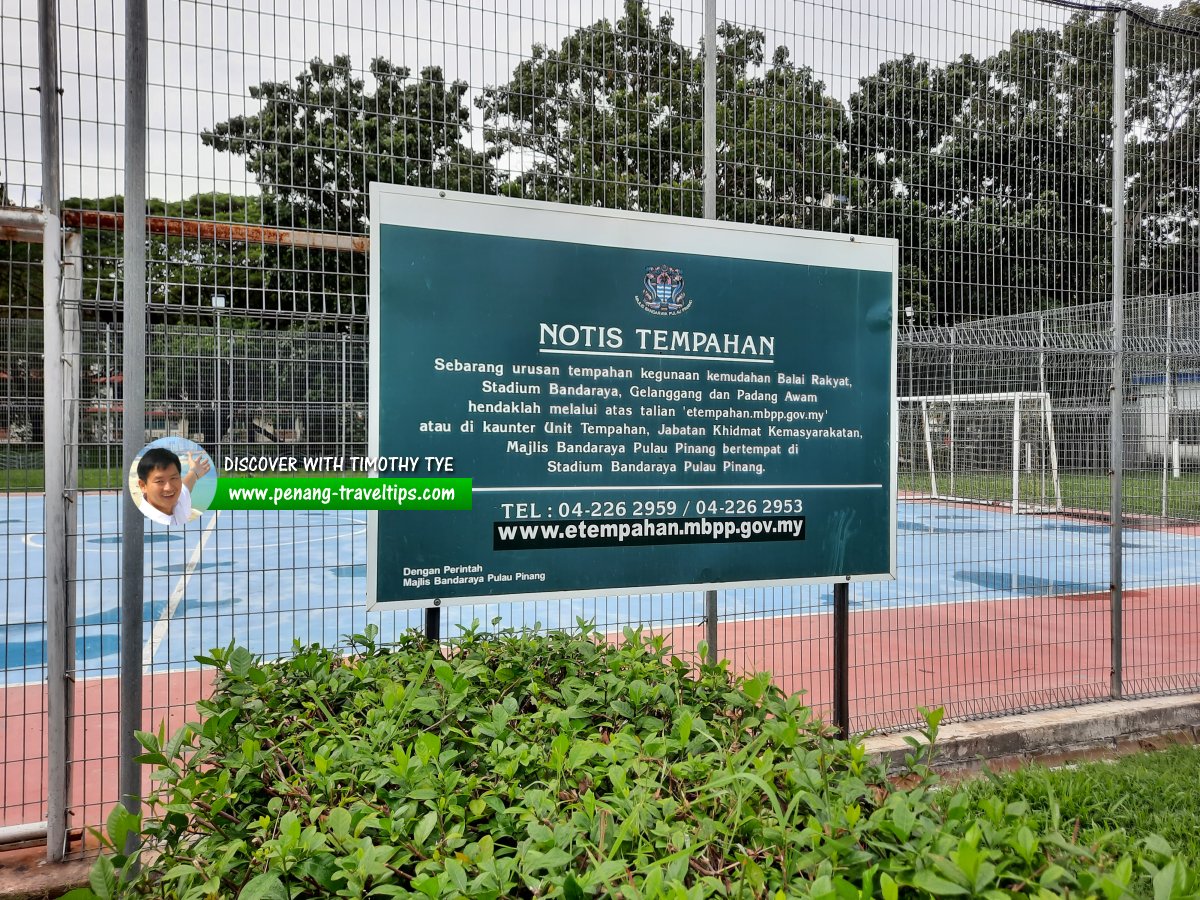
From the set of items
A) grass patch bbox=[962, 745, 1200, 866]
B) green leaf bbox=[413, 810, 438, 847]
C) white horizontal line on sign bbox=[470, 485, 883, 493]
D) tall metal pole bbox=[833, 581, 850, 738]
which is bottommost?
grass patch bbox=[962, 745, 1200, 866]

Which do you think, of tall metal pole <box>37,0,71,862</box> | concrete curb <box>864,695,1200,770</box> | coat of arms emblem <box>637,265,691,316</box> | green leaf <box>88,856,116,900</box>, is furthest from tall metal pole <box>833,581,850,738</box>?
tall metal pole <box>37,0,71,862</box>

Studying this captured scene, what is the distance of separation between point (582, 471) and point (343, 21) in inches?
89.4

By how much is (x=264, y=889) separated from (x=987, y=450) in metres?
5.54

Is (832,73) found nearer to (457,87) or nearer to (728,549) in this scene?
(457,87)

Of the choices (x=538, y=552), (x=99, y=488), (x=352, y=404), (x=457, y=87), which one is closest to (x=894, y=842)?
(x=538, y=552)

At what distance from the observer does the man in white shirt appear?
301 centimetres

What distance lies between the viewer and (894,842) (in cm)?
138

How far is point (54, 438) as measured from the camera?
341 cm

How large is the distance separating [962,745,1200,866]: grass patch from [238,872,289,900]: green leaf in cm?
279

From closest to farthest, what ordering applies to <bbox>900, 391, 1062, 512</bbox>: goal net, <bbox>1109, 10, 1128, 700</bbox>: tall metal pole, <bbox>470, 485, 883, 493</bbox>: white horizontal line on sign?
<bbox>470, 485, 883, 493</bbox>: white horizontal line on sign
<bbox>1109, 10, 1128, 700</bbox>: tall metal pole
<bbox>900, 391, 1062, 512</bbox>: goal net

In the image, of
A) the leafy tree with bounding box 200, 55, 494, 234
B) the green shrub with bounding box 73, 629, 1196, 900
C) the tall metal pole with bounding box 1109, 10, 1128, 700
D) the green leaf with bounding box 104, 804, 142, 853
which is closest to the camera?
the green shrub with bounding box 73, 629, 1196, 900

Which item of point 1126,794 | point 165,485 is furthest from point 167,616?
point 1126,794

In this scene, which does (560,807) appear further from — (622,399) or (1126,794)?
(1126,794)

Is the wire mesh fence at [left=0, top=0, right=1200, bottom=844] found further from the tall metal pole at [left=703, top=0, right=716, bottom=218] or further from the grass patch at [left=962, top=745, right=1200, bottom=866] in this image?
the grass patch at [left=962, top=745, right=1200, bottom=866]
